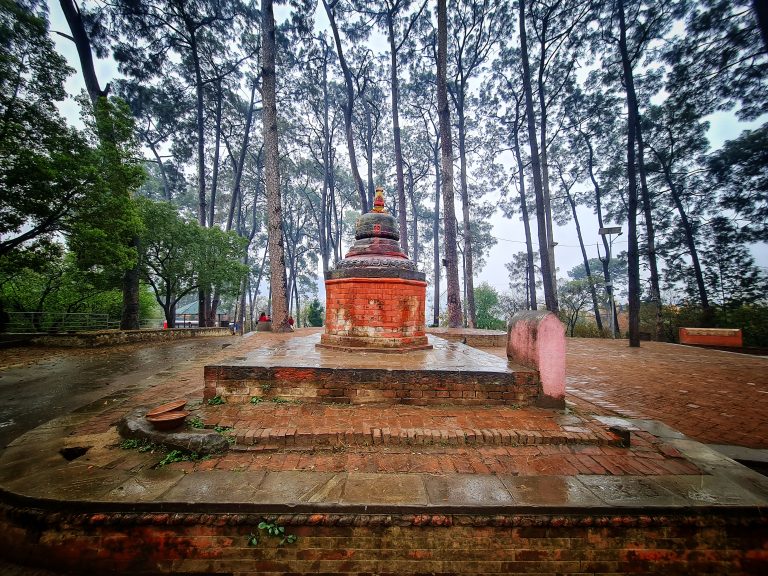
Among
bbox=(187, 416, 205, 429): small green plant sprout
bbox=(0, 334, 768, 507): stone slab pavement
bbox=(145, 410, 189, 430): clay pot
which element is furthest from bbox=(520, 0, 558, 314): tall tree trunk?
bbox=(145, 410, 189, 430): clay pot

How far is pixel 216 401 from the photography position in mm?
3105

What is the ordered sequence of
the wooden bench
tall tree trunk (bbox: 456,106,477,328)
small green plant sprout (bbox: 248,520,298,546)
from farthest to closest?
tall tree trunk (bbox: 456,106,477,328)
the wooden bench
small green plant sprout (bbox: 248,520,298,546)

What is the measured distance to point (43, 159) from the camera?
6.60 meters

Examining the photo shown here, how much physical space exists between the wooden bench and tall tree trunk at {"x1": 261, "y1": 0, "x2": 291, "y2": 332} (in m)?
14.7

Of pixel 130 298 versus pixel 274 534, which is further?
pixel 130 298

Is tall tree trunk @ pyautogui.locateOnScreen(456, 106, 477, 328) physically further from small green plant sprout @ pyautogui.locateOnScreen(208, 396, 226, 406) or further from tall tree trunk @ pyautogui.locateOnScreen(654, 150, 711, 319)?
small green plant sprout @ pyautogui.locateOnScreen(208, 396, 226, 406)

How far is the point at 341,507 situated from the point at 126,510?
4.55 ft

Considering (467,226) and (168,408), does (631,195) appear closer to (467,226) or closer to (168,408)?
(467,226)

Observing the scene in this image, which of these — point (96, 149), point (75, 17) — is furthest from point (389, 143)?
point (96, 149)

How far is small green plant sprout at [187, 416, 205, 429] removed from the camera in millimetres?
2629

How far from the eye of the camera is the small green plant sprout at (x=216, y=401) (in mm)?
3097

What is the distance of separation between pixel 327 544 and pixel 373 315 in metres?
3.05

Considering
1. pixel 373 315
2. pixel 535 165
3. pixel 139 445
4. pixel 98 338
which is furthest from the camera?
pixel 535 165

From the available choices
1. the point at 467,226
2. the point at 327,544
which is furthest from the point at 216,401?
the point at 467,226
